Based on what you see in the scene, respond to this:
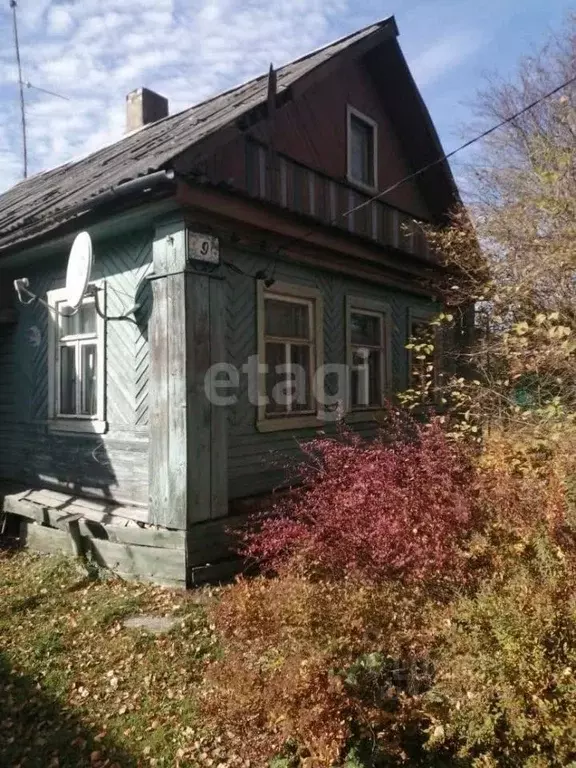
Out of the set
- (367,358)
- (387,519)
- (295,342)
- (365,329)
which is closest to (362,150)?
(365,329)

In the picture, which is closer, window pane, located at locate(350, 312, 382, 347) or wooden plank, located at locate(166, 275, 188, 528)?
wooden plank, located at locate(166, 275, 188, 528)

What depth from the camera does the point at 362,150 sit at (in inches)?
379

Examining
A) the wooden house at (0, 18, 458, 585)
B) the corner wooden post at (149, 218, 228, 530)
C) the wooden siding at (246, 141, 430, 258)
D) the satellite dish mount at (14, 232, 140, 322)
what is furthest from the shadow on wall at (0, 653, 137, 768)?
the wooden siding at (246, 141, 430, 258)

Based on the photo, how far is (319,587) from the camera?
3.79 meters

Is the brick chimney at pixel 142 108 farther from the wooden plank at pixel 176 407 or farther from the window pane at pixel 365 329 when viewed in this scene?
the wooden plank at pixel 176 407

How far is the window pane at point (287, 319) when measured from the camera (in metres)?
6.99

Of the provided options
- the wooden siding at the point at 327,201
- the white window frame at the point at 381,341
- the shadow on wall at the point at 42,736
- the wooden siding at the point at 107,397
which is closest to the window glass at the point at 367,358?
the white window frame at the point at 381,341

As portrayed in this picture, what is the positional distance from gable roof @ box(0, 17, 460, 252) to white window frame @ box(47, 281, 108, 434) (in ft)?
2.85

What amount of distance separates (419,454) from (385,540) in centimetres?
97

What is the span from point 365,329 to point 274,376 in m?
2.52

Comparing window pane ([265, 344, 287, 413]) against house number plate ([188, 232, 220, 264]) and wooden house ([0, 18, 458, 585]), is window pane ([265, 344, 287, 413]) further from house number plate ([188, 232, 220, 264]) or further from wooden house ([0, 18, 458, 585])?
house number plate ([188, 232, 220, 264])

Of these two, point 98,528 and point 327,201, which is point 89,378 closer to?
point 98,528

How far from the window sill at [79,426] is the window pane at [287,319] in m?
2.27

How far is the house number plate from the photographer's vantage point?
18.1 feet
